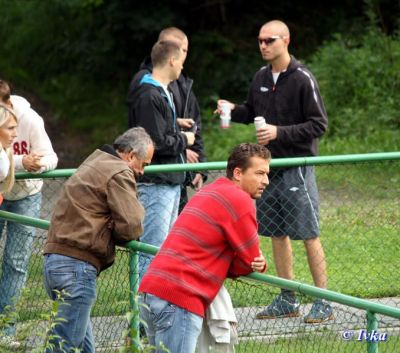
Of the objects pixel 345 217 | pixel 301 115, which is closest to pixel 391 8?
pixel 345 217

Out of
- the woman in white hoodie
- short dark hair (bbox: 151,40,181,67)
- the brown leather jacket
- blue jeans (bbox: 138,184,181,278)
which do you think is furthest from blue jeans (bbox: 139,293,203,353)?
short dark hair (bbox: 151,40,181,67)

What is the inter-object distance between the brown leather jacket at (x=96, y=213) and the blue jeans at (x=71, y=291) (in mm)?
48

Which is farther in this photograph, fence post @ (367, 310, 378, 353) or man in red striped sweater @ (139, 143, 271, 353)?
man in red striped sweater @ (139, 143, 271, 353)

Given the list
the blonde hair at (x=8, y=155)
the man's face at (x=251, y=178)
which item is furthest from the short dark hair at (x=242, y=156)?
the blonde hair at (x=8, y=155)

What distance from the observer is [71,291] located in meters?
6.35

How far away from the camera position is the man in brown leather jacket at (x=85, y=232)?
6.31 meters

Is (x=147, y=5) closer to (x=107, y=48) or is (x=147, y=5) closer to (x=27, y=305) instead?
(x=107, y=48)

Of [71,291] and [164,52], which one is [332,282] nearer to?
[164,52]

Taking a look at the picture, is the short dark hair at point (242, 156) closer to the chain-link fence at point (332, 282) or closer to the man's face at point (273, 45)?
the chain-link fence at point (332, 282)

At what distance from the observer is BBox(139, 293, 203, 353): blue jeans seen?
5914mm

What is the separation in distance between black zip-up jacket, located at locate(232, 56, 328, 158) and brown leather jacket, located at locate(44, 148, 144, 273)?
2066 mm

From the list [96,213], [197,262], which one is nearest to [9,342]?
[96,213]

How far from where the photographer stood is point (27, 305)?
24.3 ft

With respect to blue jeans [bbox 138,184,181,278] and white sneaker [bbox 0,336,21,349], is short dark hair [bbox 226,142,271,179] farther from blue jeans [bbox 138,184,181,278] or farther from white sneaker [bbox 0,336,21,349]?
blue jeans [bbox 138,184,181,278]
